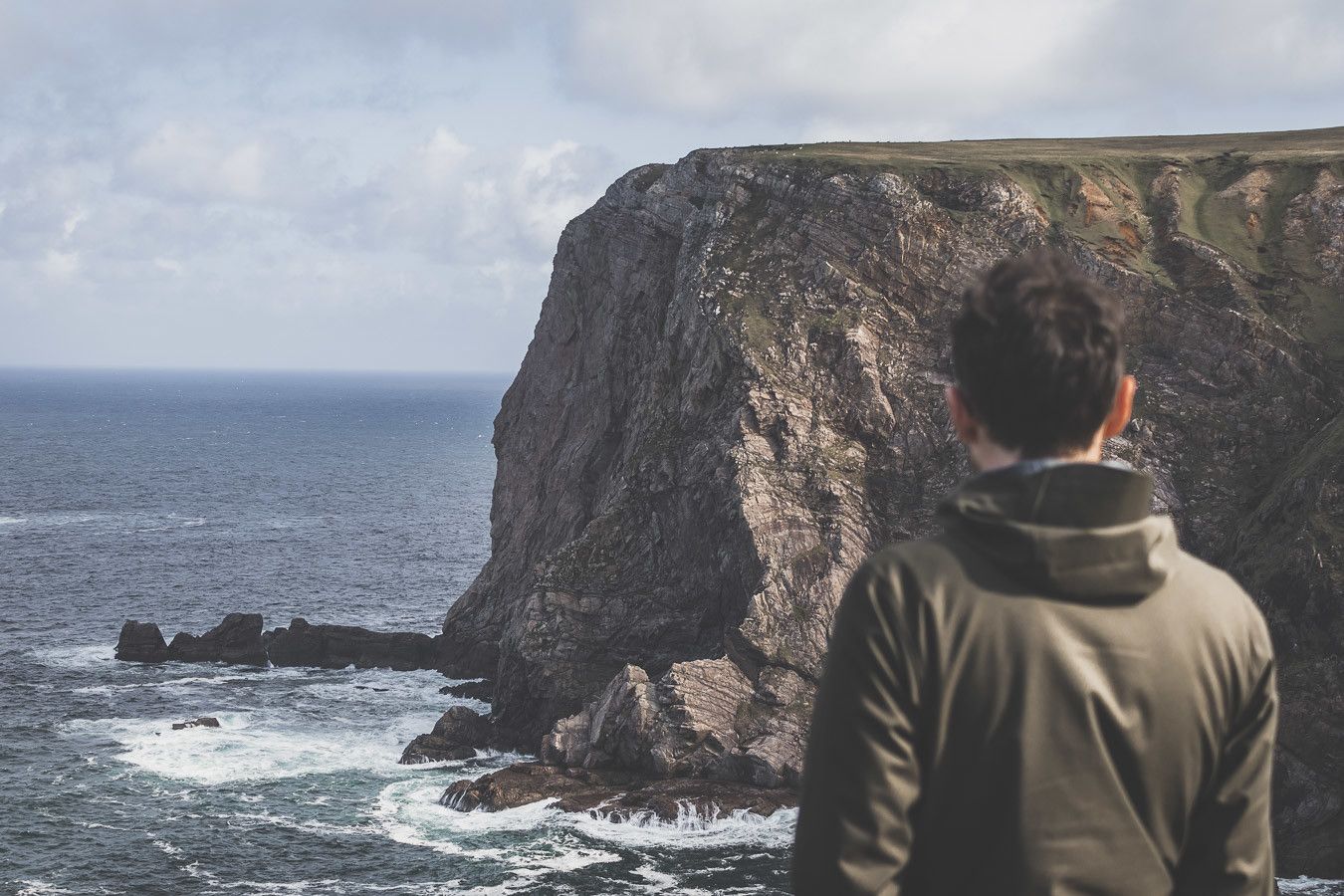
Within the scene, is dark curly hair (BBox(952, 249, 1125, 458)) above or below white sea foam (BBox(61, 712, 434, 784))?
above

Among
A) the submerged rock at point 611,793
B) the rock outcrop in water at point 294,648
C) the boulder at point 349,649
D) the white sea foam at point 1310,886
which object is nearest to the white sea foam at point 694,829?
the submerged rock at point 611,793

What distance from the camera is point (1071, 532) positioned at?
400cm

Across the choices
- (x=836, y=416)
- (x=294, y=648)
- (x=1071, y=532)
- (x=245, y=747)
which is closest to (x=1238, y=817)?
(x=1071, y=532)

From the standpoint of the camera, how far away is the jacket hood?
3994 millimetres

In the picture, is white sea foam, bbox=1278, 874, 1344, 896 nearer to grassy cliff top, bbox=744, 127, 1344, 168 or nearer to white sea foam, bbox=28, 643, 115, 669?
grassy cliff top, bbox=744, 127, 1344, 168

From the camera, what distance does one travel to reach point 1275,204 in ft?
248

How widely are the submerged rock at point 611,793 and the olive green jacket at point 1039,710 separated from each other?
171 feet

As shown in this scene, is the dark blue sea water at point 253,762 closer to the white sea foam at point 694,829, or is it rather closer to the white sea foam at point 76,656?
the white sea foam at point 694,829

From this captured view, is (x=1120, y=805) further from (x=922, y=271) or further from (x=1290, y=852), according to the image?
(x=922, y=271)

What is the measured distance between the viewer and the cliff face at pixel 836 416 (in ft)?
194

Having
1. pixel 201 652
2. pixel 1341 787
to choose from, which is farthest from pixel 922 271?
pixel 201 652

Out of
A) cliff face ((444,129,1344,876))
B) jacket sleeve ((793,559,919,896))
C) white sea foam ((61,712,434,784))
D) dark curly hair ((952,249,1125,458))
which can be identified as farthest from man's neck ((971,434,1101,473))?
white sea foam ((61,712,434,784))

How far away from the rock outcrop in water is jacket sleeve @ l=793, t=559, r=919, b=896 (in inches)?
3287

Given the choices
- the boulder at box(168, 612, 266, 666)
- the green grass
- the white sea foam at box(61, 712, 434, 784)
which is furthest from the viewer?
the boulder at box(168, 612, 266, 666)
